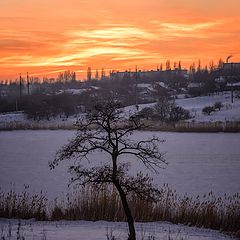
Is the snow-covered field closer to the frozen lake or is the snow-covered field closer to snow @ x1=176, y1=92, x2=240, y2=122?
snow @ x1=176, y1=92, x2=240, y2=122

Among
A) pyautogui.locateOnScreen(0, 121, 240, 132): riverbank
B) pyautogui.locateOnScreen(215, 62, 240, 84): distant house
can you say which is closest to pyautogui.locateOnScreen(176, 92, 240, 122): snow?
pyautogui.locateOnScreen(0, 121, 240, 132): riverbank

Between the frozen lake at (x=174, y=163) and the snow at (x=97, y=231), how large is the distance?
2943mm

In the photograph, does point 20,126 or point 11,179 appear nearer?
point 11,179

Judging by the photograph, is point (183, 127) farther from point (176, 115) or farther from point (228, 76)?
point (228, 76)

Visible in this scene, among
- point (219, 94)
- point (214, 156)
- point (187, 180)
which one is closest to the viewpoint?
point (187, 180)

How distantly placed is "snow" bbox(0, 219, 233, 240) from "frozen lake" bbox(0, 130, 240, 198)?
2.94m

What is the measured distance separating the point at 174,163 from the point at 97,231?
33.5 feet

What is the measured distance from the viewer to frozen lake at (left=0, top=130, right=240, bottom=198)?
1379cm

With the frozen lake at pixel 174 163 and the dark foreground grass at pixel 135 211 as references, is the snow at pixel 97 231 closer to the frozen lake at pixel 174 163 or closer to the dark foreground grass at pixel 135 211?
the dark foreground grass at pixel 135 211

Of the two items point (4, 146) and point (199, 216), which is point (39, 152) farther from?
point (199, 216)

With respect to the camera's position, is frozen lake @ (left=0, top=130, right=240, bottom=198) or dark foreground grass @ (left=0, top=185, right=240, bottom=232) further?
frozen lake @ (left=0, top=130, right=240, bottom=198)

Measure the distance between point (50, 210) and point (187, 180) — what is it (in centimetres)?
547

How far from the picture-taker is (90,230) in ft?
28.6

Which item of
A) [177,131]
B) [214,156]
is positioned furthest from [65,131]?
[214,156]
